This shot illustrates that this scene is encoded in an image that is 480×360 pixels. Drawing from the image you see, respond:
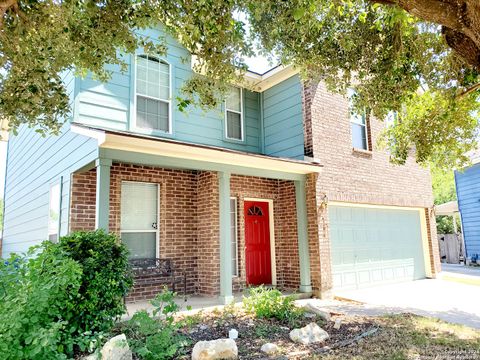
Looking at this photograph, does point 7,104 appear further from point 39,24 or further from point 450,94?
point 450,94

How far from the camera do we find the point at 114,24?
4.98 metres

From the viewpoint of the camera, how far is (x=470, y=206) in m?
16.1

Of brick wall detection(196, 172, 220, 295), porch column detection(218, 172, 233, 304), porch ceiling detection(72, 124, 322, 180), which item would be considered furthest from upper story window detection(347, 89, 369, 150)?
porch column detection(218, 172, 233, 304)

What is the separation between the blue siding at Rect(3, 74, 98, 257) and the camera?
7348 millimetres

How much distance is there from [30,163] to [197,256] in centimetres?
597

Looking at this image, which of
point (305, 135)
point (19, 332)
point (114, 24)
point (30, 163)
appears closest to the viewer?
point (19, 332)

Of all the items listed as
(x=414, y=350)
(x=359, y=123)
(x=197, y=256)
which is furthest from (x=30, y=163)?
(x=414, y=350)

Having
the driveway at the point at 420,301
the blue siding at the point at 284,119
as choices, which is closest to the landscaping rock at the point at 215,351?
the driveway at the point at 420,301

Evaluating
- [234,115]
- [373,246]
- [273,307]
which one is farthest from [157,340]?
[373,246]

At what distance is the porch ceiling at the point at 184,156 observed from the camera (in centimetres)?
621

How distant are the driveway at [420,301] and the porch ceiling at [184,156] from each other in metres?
3.21

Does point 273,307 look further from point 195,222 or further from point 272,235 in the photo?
point 272,235

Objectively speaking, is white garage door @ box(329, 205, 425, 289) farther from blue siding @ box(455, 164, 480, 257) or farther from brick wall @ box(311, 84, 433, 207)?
blue siding @ box(455, 164, 480, 257)

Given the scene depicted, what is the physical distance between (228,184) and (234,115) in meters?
3.25
